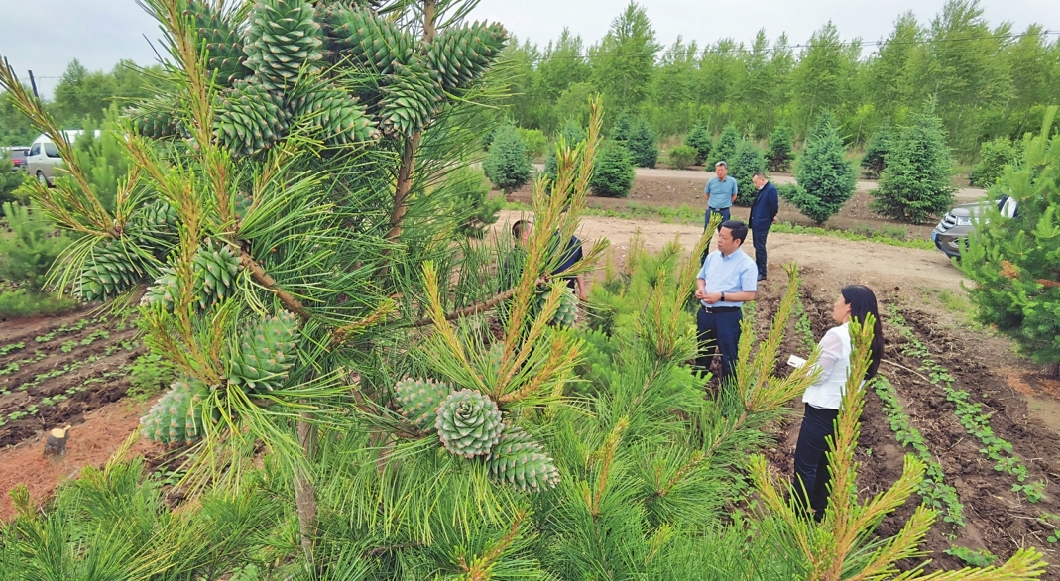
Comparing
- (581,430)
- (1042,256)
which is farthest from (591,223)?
(581,430)

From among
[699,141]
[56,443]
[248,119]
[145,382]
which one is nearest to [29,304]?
[145,382]

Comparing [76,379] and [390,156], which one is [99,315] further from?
[76,379]

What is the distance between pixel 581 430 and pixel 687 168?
946 inches

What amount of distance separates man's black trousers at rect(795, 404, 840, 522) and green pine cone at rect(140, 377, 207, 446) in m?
3.17

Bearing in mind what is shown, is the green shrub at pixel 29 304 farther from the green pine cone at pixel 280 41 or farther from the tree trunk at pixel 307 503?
the green pine cone at pixel 280 41

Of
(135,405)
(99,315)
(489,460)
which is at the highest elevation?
(99,315)

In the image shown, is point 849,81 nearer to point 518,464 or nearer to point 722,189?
point 722,189

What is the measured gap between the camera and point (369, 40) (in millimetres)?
1004

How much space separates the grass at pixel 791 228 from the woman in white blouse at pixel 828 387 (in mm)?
7888

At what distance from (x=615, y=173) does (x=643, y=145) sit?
24.0 ft

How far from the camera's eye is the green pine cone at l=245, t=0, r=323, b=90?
86 centimetres

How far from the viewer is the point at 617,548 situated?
3.95 ft

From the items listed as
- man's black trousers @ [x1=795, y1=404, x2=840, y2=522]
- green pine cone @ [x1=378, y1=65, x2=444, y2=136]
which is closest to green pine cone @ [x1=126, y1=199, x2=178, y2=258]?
green pine cone @ [x1=378, y1=65, x2=444, y2=136]

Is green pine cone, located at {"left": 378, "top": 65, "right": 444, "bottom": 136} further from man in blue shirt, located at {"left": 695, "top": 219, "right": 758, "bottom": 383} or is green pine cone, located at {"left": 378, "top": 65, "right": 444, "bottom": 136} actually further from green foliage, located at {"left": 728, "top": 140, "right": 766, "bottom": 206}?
green foliage, located at {"left": 728, "top": 140, "right": 766, "bottom": 206}
